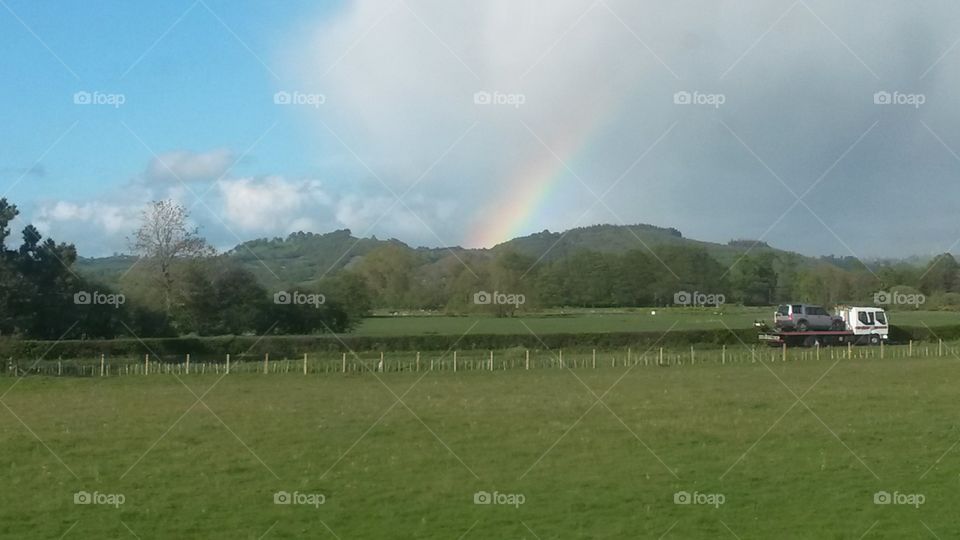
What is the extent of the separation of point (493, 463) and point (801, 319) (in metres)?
50.2

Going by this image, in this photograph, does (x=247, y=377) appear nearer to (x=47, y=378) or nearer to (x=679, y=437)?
(x=47, y=378)

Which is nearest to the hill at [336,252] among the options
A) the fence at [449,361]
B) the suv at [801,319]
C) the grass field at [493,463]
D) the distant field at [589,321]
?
the distant field at [589,321]

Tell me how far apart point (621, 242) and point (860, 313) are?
6835 cm

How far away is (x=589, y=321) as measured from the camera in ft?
254

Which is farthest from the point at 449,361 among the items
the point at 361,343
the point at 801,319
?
the point at 801,319

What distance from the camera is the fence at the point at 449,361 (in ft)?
161

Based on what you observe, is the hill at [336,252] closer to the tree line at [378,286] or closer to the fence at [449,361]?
the tree line at [378,286]

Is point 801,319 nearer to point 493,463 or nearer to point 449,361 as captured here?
point 449,361

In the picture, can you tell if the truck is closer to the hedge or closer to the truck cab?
the truck cab

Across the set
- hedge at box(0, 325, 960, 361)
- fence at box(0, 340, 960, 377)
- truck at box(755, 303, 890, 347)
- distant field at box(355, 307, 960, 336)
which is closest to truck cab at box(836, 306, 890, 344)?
truck at box(755, 303, 890, 347)

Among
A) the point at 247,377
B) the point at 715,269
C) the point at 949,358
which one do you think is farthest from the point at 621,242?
the point at 247,377

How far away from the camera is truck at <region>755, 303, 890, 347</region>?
64688 mm

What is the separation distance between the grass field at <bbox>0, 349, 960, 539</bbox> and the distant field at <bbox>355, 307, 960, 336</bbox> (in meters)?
33.7

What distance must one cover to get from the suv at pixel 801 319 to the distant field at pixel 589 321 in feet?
19.0
